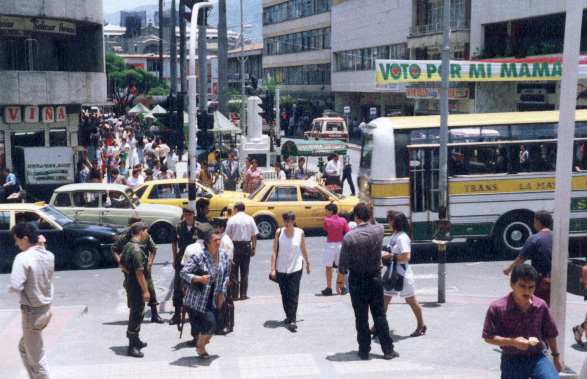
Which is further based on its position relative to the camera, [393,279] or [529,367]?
[393,279]

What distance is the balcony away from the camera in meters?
42.4

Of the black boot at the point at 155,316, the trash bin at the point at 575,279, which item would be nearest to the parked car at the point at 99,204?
the black boot at the point at 155,316

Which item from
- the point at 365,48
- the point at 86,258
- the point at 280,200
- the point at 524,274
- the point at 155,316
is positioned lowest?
the point at 86,258

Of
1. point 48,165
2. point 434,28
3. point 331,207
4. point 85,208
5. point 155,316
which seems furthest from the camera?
point 434,28

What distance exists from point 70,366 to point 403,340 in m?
4.12

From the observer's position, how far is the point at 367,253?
30.7 feet

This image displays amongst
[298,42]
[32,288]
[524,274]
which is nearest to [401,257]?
[524,274]

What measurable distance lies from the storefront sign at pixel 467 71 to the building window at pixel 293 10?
3905 cm

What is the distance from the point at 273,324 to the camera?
1145 centimetres

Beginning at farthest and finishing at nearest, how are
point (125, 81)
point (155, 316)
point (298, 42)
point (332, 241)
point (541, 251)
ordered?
point (125, 81) < point (298, 42) < point (332, 241) < point (155, 316) < point (541, 251)

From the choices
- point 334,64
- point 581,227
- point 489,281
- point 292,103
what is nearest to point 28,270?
point 489,281

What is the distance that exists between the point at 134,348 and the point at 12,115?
65.4 ft

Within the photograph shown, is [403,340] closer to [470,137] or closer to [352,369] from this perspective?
[352,369]

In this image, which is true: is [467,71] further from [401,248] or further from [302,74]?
[302,74]
